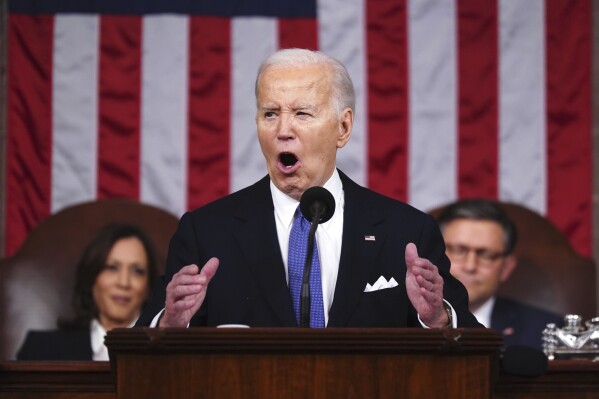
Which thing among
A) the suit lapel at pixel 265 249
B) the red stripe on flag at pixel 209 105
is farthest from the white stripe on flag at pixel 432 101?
the suit lapel at pixel 265 249

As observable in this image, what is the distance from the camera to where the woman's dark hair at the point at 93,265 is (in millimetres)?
5289

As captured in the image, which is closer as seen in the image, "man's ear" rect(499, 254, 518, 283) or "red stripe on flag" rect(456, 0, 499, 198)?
"man's ear" rect(499, 254, 518, 283)

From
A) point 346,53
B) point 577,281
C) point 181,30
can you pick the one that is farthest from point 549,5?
point 181,30

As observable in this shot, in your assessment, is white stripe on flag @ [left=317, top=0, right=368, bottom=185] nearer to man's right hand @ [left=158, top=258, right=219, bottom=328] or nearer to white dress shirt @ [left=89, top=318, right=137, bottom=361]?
white dress shirt @ [left=89, top=318, right=137, bottom=361]

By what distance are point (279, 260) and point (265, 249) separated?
0.19 ft

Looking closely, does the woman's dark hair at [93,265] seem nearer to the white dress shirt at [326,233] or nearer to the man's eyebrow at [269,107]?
the white dress shirt at [326,233]

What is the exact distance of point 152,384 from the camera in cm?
246

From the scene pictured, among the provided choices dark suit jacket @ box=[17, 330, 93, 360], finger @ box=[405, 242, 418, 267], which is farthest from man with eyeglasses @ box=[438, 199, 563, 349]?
finger @ box=[405, 242, 418, 267]

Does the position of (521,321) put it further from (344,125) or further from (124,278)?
(344,125)

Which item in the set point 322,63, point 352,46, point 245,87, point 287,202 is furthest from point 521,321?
point 322,63

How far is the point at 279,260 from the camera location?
A: 323cm

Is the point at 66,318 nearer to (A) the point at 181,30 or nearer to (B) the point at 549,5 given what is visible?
(A) the point at 181,30

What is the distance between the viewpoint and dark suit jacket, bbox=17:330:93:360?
16.9 ft

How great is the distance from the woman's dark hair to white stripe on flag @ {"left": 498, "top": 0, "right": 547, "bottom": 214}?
5.95 ft
